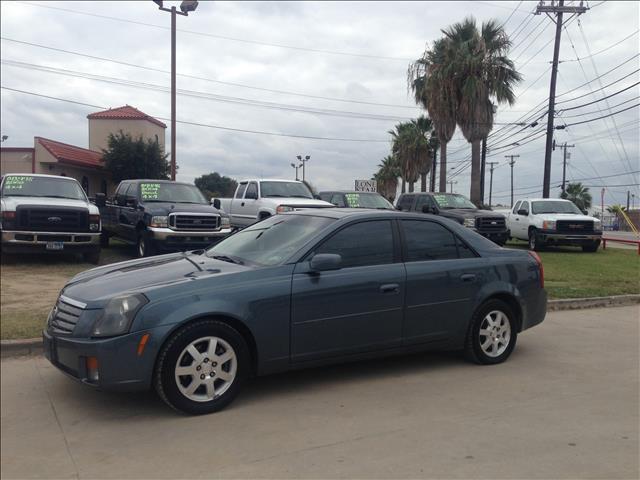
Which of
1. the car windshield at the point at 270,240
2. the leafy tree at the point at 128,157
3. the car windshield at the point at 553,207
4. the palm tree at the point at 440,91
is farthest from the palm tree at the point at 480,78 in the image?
the car windshield at the point at 270,240

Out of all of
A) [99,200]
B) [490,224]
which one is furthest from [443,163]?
[99,200]

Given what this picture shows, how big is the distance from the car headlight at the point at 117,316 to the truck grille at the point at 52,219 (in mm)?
6599

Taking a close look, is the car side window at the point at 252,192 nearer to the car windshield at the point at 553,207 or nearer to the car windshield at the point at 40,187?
the car windshield at the point at 40,187

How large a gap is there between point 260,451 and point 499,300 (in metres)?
3.23

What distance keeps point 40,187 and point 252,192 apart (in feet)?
17.6

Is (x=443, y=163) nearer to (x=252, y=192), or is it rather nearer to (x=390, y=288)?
(x=252, y=192)

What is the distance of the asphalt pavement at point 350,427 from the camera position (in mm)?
3684

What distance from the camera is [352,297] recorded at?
5.09 m

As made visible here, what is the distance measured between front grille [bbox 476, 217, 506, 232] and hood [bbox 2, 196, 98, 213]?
10.3 metres

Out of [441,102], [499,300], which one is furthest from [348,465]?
[441,102]

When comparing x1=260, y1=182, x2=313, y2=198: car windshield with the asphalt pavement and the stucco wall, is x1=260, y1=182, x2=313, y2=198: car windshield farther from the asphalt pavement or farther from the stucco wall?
the stucco wall

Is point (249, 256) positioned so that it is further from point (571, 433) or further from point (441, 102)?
point (441, 102)

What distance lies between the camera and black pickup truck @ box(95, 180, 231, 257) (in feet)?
36.7

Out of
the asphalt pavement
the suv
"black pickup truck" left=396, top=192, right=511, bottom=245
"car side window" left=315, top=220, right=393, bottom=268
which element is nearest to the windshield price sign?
"black pickup truck" left=396, top=192, right=511, bottom=245
